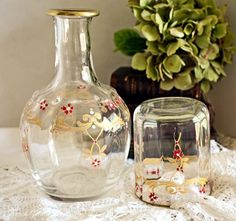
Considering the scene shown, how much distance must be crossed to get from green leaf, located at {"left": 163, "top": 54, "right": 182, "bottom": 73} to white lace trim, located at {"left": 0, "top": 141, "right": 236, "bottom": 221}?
5.8 inches

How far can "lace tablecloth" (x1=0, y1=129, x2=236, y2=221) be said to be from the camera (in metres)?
0.59

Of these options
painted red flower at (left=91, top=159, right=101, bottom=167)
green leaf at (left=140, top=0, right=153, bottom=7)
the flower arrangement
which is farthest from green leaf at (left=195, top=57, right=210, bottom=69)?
painted red flower at (left=91, top=159, right=101, bottom=167)

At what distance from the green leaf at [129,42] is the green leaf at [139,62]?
4 cm

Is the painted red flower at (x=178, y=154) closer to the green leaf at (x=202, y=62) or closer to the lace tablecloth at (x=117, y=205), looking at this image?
the lace tablecloth at (x=117, y=205)

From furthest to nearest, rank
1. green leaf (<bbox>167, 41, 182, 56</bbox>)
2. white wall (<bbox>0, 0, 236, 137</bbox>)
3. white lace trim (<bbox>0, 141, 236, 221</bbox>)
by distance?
white wall (<bbox>0, 0, 236, 137</bbox>) → green leaf (<bbox>167, 41, 182, 56</bbox>) → white lace trim (<bbox>0, 141, 236, 221</bbox>)

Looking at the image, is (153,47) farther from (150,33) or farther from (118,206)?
(118,206)

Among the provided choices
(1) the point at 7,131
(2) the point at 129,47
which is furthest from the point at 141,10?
(1) the point at 7,131

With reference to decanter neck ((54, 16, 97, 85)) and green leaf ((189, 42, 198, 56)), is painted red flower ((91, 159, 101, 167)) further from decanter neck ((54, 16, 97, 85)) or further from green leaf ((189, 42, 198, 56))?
green leaf ((189, 42, 198, 56))

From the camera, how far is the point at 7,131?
89 cm

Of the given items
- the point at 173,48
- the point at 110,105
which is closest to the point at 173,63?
the point at 173,48

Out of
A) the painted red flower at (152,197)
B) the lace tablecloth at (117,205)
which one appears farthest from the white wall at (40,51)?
the painted red flower at (152,197)

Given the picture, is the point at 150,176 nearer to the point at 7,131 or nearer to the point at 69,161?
the point at 69,161

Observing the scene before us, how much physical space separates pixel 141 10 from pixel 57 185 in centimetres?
27

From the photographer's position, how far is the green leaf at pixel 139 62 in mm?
775
